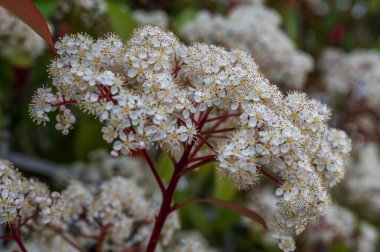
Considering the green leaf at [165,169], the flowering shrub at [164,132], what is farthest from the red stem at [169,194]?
the green leaf at [165,169]

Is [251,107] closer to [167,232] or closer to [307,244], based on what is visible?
[167,232]

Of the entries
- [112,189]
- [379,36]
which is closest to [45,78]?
[112,189]

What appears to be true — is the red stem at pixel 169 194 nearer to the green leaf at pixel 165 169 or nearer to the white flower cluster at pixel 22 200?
the white flower cluster at pixel 22 200

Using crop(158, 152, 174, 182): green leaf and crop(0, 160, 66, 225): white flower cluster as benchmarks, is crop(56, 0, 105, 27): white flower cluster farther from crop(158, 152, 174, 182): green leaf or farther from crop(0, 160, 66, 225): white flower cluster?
crop(0, 160, 66, 225): white flower cluster

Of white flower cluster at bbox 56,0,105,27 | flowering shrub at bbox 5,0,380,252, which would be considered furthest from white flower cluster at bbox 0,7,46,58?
white flower cluster at bbox 56,0,105,27

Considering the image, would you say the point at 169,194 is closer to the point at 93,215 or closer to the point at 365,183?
the point at 93,215

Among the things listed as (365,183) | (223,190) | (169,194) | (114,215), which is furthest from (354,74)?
(169,194)

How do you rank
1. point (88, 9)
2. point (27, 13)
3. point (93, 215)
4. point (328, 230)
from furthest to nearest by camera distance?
point (328, 230) → point (88, 9) → point (93, 215) → point (27, 13)
